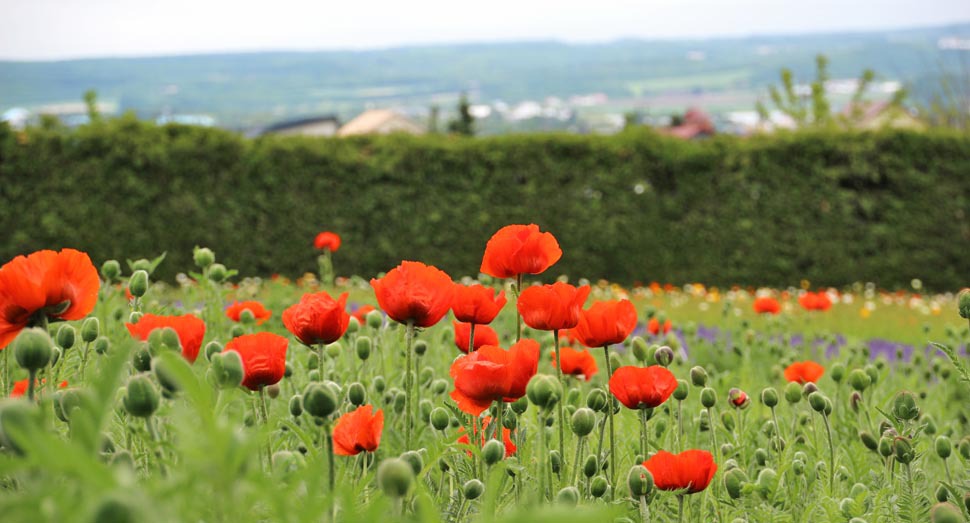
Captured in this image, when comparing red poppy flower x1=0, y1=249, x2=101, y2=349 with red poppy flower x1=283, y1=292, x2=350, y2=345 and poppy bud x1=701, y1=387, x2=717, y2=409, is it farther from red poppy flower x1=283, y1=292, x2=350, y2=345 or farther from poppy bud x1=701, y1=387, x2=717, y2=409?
poppy bud x1=701, y1=387, x2=717, y2=409

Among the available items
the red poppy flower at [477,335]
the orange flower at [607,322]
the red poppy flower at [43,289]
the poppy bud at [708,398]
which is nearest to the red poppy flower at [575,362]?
the red poppy flower at [477,335]

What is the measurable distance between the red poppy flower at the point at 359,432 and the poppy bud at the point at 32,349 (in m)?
0.43

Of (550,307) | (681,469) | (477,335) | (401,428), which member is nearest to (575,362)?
(477,335)

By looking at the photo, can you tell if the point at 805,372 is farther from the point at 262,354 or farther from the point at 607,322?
the point at 262,354

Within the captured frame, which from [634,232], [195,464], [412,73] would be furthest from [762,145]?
[412,73]

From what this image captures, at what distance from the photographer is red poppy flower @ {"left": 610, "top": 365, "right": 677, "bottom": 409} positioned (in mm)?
1411

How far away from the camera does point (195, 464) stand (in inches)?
24.4

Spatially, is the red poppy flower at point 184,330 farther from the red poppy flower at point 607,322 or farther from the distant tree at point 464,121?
the distant tree at point 464,121

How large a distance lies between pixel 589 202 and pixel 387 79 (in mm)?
154204

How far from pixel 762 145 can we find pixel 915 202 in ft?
6.63

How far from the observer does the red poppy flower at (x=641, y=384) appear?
1.41 metres

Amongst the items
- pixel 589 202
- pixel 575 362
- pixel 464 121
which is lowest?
pixel 464 121

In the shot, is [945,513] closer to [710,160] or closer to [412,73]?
[710,160]

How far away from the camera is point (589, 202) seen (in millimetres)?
10555
